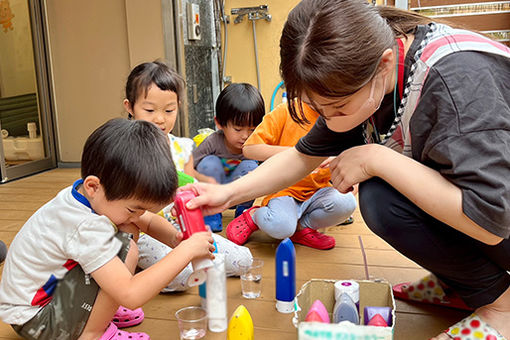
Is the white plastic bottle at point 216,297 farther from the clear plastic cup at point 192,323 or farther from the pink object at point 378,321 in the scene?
the pink object at point 378,321

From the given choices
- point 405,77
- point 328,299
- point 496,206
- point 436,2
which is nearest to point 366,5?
point 405,77

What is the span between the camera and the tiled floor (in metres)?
1.10

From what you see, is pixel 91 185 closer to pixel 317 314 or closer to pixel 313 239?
pixel 317 314

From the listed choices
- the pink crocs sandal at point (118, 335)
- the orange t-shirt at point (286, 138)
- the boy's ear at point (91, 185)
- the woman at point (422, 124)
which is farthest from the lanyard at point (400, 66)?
the orange t-shirt at point (286, 138)

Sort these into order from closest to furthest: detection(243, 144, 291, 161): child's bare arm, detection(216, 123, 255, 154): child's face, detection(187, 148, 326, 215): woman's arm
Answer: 1. detection(187, 148, 326, 215): woman's arm
2. detection(243, 144, 291, 161): child's bare arm
3. detection(216, 123, 255, 154): child's face

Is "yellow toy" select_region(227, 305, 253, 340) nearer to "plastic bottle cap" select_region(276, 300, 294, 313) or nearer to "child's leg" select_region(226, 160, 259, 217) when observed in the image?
"plastic bottle cap" select_region(276, 300, 294, 313)

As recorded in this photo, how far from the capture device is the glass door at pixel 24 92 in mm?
3078

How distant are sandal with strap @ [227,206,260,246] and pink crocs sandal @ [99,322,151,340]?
2.29 feet

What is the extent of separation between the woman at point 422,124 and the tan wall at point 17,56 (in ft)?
8.69

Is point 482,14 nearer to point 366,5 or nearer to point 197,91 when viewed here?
point 197,91

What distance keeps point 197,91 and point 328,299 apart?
8.60 ft

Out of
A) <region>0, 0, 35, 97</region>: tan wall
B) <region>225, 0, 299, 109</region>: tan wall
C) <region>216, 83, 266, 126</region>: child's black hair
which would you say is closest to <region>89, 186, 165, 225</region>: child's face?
<region>216, 83, 266, 126</region>: child's black hair

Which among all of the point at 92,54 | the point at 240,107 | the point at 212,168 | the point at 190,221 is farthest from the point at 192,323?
the point at 92,54

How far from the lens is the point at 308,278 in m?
1.39
